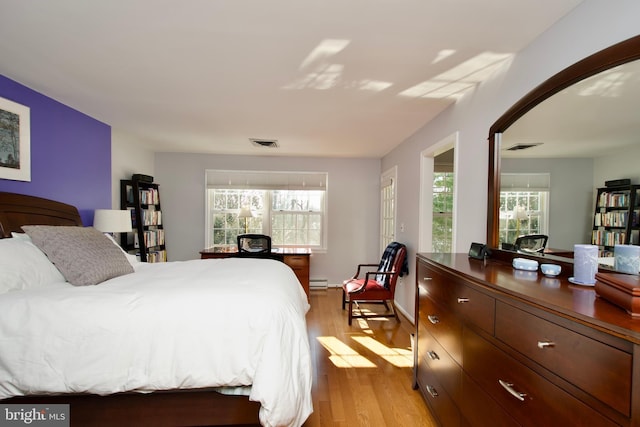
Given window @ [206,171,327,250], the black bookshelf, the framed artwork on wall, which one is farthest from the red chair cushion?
the framed artwork on wall

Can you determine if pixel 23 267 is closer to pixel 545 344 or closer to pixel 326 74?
pixel 326 74

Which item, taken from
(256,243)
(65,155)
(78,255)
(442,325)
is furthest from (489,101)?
(65,155)

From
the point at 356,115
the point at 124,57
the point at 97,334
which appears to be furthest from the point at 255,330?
the point at 356,115

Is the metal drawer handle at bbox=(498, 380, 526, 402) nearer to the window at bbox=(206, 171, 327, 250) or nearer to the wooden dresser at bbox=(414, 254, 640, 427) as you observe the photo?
the wooden dresser at bbox=(414, 254, 640, 427)

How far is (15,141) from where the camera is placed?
2.44 meters

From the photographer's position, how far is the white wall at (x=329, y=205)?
514cm

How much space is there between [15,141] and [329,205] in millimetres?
3999

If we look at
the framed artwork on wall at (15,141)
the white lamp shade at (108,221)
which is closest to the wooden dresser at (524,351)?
the white lamp shade at (108,221)

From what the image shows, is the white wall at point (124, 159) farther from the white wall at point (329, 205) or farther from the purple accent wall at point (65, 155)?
the white wall at point (329, 205)

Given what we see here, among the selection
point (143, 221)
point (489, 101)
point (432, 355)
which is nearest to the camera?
point (432, 355)

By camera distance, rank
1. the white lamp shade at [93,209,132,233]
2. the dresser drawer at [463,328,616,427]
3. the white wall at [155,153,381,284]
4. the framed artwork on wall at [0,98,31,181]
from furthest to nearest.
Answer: the white wall at [155,153,381,284] < the white lamp shade at [93,209,132,233] < the framed artwork on wall at [0,98,31,181] < the dresser drawer at [463,328,616,427]

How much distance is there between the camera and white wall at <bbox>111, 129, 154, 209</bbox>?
3832 mm

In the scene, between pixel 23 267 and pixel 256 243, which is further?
pixel 256 243

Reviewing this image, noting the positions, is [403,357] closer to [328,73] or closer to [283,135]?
[328,73]
